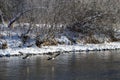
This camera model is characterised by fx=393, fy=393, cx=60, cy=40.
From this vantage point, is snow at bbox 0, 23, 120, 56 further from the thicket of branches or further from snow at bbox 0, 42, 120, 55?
the thicket of branches

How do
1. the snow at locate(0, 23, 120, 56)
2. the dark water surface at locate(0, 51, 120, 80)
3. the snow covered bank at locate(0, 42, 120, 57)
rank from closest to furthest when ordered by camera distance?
the dark water surface at locate(0, 51, 120, 80) → the snow covered bank at locate(0, 42, 120, 57) → the snow at locate(0, 23, 120, 56)

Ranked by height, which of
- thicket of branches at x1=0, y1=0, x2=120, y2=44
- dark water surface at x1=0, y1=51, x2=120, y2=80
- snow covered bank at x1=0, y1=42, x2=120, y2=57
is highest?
thicket of branches at x1=0, y1=0, x2=120, y2=44

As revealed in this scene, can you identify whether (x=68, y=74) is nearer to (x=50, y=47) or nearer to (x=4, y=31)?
(x=50, y=47)

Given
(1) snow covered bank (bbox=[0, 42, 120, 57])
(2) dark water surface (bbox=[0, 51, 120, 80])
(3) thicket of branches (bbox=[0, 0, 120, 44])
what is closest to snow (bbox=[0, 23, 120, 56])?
(1) snow covered bank (bbox=[0, 42, 120, 57])

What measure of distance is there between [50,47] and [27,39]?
3.59 m

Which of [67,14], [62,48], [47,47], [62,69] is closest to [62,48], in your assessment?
[62,48]

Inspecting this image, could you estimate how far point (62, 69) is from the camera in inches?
1177

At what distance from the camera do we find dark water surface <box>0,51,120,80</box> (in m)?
25.9

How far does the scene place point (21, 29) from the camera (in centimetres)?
5159

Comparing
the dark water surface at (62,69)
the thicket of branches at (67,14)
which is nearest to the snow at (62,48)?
the thicket of branches at (67,14)

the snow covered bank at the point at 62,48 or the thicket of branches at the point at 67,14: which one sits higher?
the thicket of branches at the point at 67,14

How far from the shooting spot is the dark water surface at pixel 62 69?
85.1 ft

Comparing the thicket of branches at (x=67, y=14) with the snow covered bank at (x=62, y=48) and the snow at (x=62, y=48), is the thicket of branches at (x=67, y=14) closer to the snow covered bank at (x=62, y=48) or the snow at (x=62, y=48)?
the snow at (x=62, y=48)

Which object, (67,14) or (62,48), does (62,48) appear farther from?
(67,14)
